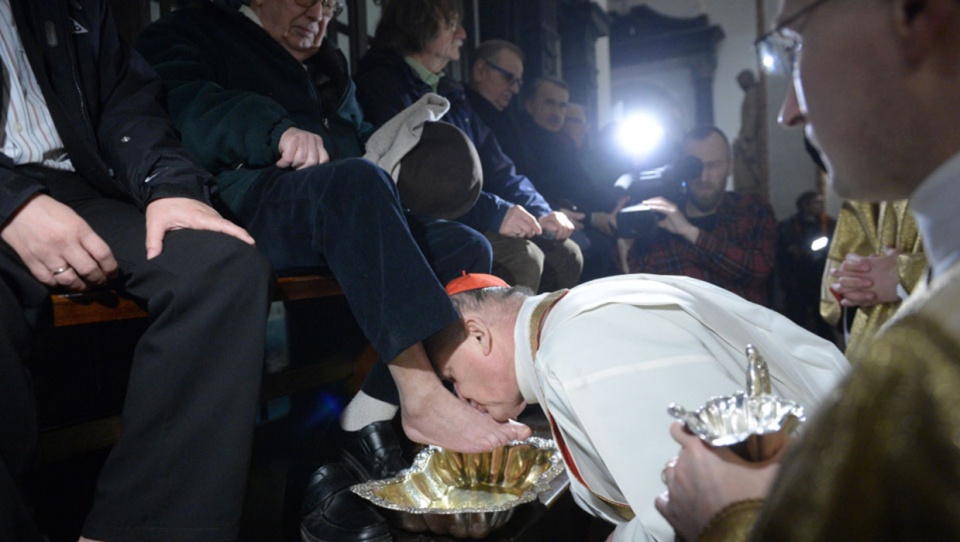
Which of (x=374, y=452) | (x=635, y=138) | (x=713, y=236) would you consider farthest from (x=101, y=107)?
(x=635, y=138)

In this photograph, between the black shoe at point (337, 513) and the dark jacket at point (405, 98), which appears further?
the dark jacket at point (405, 98)

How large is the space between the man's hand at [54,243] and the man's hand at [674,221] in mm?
2890

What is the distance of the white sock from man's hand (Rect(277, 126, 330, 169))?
75 centimetres

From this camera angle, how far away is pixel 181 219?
1557mm

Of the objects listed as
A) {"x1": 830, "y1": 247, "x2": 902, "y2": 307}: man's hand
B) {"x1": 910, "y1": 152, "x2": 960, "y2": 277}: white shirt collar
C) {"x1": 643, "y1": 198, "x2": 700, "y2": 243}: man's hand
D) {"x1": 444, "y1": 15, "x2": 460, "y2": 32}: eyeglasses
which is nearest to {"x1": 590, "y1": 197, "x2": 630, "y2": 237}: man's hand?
{"x1": 643, "y1": 198, "x2": 700, "y2": 243}: man's hand

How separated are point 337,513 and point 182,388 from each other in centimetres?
65

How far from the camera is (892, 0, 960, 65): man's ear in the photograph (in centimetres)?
62

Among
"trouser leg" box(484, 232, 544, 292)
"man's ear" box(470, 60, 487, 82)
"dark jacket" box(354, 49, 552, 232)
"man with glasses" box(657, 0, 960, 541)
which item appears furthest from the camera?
"man's ear" box(470, 60, 487, 82)

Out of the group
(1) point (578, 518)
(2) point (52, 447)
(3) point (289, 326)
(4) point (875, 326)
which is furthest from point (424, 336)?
(3) point (289, 326)

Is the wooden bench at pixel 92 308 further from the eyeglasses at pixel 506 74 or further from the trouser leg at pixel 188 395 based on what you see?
the eyeglasses at pixel 506 74

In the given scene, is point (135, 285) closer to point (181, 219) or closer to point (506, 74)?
point (181, 219)

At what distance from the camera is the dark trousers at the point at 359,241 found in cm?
175

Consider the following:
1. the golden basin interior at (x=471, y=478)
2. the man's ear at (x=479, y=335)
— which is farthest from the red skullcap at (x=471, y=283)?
the golden basin interior at (x=471, y=478)

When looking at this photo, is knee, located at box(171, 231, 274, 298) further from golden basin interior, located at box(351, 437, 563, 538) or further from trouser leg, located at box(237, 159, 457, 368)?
golden basin interior, located at box(351, 437, 563, 538)
